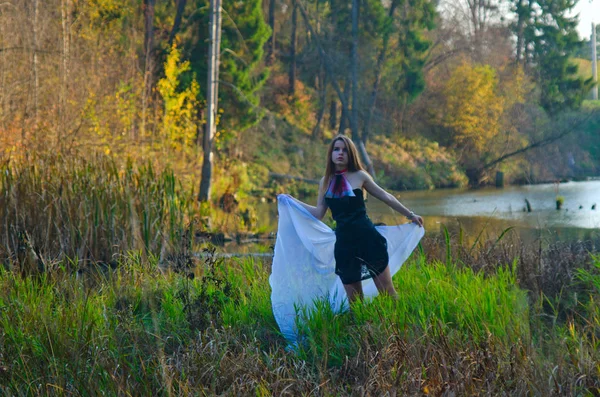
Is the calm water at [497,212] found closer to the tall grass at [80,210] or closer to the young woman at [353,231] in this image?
the tall grass at [80,210]

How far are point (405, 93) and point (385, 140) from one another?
9.28 ft

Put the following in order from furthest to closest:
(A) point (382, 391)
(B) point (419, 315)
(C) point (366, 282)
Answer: (C) point (366, 282) < (B) point (419, 315) < (A) point (382, 391)

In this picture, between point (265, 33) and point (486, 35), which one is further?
point (486, 35)

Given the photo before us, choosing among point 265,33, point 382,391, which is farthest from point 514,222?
point 382,391

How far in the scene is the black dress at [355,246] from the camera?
543 cm

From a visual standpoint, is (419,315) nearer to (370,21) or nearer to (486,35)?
(370,21)

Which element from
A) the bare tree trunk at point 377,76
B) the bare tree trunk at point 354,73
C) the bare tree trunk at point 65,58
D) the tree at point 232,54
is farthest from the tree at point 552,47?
the bare tree trunk at point 65,58

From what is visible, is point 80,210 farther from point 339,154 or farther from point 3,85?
point 3,85

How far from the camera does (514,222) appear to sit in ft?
56.8

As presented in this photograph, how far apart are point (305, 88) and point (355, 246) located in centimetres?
3075

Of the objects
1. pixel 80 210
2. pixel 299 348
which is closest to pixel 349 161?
pixel 299 348

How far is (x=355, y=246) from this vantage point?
5.45 metres

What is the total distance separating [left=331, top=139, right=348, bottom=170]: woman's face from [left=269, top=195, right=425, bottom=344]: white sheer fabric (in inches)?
18.1

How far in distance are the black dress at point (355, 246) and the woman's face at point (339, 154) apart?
0.88ft
